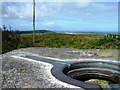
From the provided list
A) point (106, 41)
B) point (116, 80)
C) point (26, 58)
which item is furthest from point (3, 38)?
point (116, 80)

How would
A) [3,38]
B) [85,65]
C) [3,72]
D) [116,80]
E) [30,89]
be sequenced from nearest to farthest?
[30,89] → [3,72] → [116,80] → [85,65] → [3,38]

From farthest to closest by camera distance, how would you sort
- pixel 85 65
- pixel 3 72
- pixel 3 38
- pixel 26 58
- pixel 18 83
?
pixel 3 38 < pixel 26 58 < pixel 85 65 < pixel 3 72 < pixel 18 83

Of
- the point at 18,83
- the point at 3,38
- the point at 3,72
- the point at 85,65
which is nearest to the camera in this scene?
the point at 18,83

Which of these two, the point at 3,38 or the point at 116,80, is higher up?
the point at 3,38

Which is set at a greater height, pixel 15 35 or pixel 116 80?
pixel 15 35

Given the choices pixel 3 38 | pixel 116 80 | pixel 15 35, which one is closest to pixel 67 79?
pixel 116 80

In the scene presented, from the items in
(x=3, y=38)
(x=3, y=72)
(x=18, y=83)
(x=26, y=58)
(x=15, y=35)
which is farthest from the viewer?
(x=15, y=35)

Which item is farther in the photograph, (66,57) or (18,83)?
(66,57)

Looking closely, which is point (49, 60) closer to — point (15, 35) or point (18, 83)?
point (18, 83)

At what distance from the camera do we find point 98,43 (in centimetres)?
1341

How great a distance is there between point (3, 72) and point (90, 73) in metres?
2.21

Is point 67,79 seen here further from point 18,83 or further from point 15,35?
point 15,35

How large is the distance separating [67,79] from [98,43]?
343 inches

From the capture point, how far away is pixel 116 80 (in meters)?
6.07
